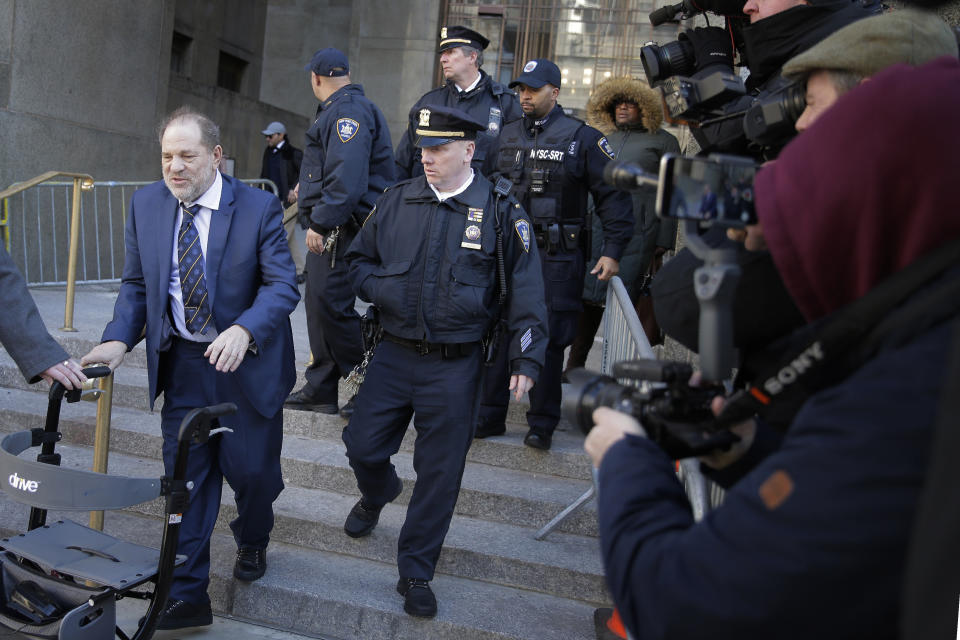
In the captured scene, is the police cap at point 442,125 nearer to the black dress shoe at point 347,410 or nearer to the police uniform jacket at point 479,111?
the police uniform jacket at point 479,111

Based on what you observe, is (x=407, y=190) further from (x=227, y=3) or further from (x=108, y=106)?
(x=227, y=3)

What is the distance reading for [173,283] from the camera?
3543mm

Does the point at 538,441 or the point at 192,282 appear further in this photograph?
the point at 538,441

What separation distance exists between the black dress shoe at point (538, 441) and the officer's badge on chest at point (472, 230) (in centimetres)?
150

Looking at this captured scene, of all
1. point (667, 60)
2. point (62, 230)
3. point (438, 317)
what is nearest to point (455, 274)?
point (438, 317)

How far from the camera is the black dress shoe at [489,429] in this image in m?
4.96

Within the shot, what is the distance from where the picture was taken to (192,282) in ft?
11.5

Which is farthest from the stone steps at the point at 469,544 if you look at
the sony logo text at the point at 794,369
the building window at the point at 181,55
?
the building window at the point at 181,55

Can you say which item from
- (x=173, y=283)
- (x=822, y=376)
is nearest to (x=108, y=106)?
(x=173, y=283)

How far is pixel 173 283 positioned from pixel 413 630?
171cm

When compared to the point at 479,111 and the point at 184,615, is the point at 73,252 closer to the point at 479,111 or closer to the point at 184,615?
the point at 479,111

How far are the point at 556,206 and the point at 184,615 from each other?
8.90 feet

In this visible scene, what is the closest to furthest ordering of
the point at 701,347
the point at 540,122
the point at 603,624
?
1. the point at 701,347
2. the point at 603,624
3. the point at 540,122

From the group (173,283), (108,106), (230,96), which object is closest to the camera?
(173,283)
